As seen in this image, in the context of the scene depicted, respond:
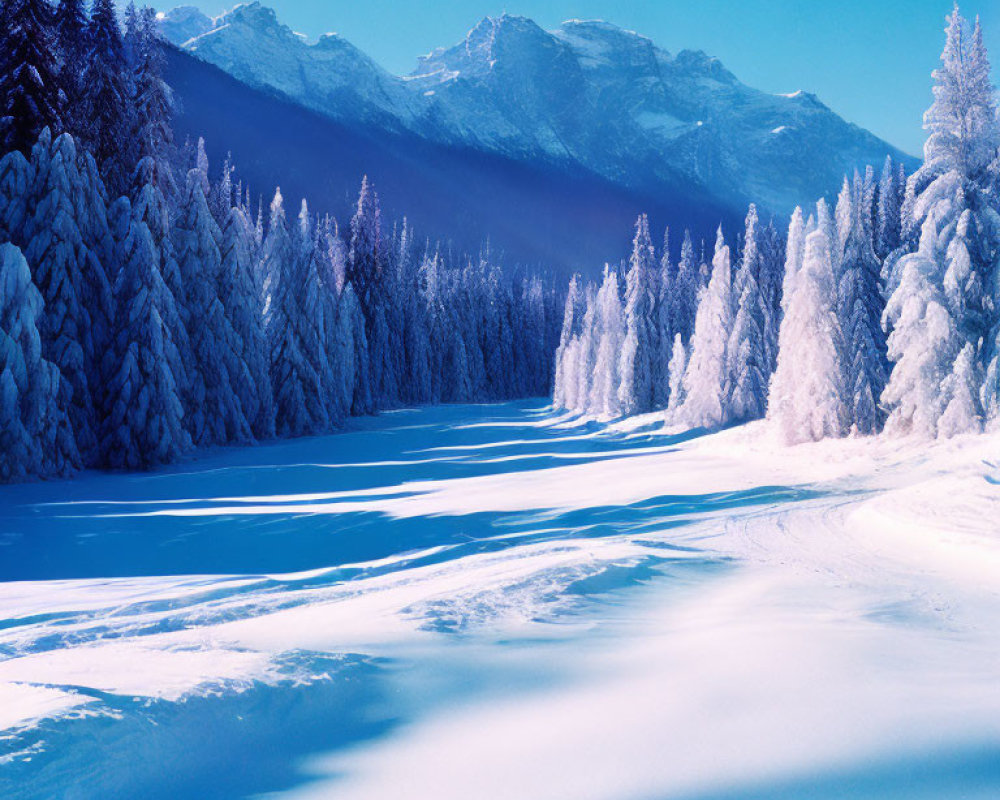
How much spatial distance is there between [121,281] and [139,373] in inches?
121

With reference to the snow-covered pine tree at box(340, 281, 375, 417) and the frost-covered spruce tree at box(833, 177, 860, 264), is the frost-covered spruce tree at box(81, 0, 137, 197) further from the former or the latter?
the frost-covered spruce tree at box(833, 177, 860, 264)

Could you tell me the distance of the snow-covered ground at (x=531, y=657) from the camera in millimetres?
2264

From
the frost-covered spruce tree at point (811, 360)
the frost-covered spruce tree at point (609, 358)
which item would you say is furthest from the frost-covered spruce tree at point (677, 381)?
the frost-covered spruce tree at point (811, 360)

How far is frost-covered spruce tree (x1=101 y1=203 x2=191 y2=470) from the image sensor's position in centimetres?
1955

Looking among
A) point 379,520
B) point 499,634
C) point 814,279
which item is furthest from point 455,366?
point 499,634

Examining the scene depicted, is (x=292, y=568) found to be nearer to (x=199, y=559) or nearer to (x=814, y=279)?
(x=199, y=559)

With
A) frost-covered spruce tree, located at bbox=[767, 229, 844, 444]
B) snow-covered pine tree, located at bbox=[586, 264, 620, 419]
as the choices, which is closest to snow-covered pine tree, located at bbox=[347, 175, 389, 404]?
snow-covered pine tree, located at bbox=[586, 264, 620, 419]

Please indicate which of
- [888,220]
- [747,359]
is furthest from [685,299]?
[747,359]

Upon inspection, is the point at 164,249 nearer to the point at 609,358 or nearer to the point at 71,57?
the point at 71,57

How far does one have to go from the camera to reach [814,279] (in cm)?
2266

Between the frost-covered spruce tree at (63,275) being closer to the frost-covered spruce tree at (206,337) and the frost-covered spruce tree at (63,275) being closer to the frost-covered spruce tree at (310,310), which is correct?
the frost-covered spruce tree at (206,337)

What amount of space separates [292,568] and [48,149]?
17.9 m

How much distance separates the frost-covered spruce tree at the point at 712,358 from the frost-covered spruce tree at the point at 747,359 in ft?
1.20

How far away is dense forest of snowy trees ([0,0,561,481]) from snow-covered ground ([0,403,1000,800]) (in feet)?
29.2
